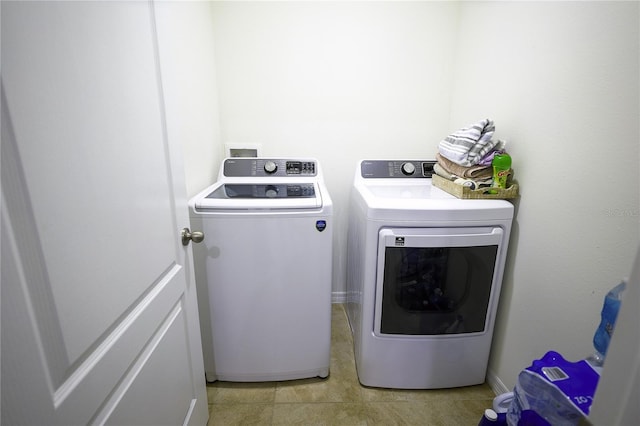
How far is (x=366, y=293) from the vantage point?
1.30 m

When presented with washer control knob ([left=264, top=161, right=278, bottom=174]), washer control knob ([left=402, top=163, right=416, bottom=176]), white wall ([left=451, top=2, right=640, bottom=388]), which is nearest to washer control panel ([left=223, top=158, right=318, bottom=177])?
washer control knob ([left=264, top=161, right=278, bottom=174])

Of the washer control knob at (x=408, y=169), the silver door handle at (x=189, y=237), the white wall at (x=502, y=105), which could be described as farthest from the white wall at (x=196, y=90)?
the washer control knob at (x=408, y=169)

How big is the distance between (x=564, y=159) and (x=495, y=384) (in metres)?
1.18

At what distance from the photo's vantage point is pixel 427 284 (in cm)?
133

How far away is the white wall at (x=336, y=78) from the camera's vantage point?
1.73 meters

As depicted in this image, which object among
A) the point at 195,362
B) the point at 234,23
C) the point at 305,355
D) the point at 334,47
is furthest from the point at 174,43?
the point at 305,355

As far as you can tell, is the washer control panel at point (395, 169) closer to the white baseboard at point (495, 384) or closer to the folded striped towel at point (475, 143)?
the folded striped towel at point (475, 143)

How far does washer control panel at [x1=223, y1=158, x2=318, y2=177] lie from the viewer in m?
1.74

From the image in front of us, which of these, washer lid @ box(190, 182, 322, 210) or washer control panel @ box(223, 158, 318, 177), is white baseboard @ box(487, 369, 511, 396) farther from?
washer control panel @ box(223, 158, 318, 177)

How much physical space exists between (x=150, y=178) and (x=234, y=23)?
1449 mm

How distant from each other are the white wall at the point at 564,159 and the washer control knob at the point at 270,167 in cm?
123

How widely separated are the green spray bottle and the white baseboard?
1.00m

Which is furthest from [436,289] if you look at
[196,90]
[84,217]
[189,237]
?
[196,90]

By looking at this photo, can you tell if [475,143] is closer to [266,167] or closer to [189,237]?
[266,167]
